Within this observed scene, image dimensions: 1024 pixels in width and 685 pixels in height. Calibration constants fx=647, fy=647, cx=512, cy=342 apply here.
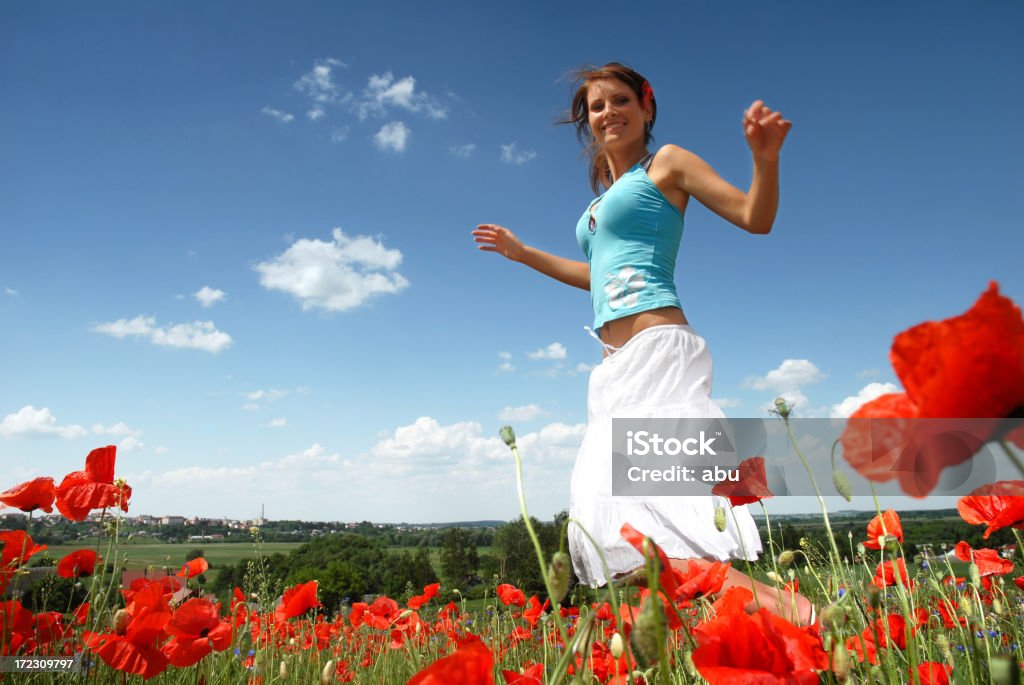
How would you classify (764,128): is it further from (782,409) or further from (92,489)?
(92,489)

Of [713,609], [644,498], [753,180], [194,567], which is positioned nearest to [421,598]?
[194,567]

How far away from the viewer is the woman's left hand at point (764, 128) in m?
1.57

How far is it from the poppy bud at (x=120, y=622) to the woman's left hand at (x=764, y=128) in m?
1.86

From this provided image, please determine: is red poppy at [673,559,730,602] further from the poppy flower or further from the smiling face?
the smiling face

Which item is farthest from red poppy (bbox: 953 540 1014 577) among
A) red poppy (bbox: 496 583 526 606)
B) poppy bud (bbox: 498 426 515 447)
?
poppy bud (bbox: 498 426 515 447)

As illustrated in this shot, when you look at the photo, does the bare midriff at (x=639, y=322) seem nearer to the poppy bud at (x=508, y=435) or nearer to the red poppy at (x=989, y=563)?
the red poppy at (x=989, y=563)

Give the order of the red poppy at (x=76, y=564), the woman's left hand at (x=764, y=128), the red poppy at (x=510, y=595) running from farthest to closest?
the red poppy at (x=510, y=595) < the red poppy at (x=76, y=564) < the woman's left hand at (x=764, y=128)

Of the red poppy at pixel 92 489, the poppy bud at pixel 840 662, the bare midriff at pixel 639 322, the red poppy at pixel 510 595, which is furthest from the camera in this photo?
the red poppy at pixel 510 595

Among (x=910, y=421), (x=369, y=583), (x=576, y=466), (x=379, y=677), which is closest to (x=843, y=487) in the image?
(x=910, y=421)

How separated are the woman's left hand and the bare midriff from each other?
0.93m

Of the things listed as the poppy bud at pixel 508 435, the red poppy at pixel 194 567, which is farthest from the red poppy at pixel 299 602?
the poppy bud at pixel 508 435

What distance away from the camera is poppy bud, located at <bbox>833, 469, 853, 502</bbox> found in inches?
31.7

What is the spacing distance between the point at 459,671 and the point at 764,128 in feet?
4.75

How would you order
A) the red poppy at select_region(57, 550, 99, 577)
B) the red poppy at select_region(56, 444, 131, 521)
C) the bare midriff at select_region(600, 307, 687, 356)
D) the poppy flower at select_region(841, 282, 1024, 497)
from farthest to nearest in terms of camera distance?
1. the bare midriff at select_region(600, 307, 687, 356)
2. the red poppy at select_region(57, 550, 99, 577)
3. the red poppy at select_region(56, 444, 131, 521)
4. the poppy flower at select_region(841, 282, 1024, 497)
